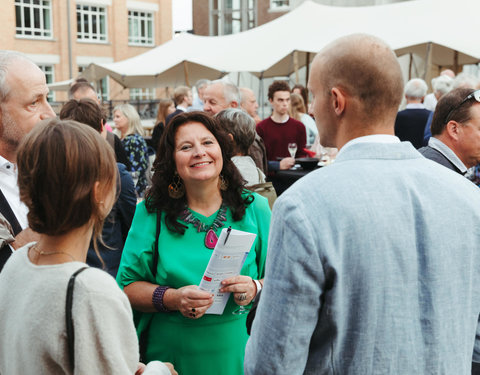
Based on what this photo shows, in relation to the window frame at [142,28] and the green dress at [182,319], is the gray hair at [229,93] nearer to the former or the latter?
the green dress at [182,319]

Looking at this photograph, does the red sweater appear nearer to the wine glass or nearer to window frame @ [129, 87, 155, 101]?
the wine glass

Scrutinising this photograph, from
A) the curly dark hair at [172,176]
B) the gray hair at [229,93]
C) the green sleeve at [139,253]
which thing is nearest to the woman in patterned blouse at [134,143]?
the gray hair at [229,93]

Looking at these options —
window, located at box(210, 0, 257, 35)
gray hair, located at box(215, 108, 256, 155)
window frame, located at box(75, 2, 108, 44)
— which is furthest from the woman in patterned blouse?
window frame, located at box(75, 2, 108, 44)

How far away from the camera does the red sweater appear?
641 centimetres

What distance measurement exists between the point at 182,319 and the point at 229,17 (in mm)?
30672

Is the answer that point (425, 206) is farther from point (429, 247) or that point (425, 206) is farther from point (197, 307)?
point (197, 307)

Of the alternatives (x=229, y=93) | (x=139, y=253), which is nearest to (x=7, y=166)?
(x=139, y=253)

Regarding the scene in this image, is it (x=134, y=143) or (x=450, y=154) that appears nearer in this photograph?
(x=450, y=154)

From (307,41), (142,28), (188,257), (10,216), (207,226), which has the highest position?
(142,28)

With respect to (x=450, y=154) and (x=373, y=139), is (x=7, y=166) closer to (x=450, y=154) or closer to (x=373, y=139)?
(x=373, y=139)

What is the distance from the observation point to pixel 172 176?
2586mm

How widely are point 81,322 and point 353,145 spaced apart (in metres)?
0.81

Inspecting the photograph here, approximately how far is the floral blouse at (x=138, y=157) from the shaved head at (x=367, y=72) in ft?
15.7

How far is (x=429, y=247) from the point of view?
4.47 feet
